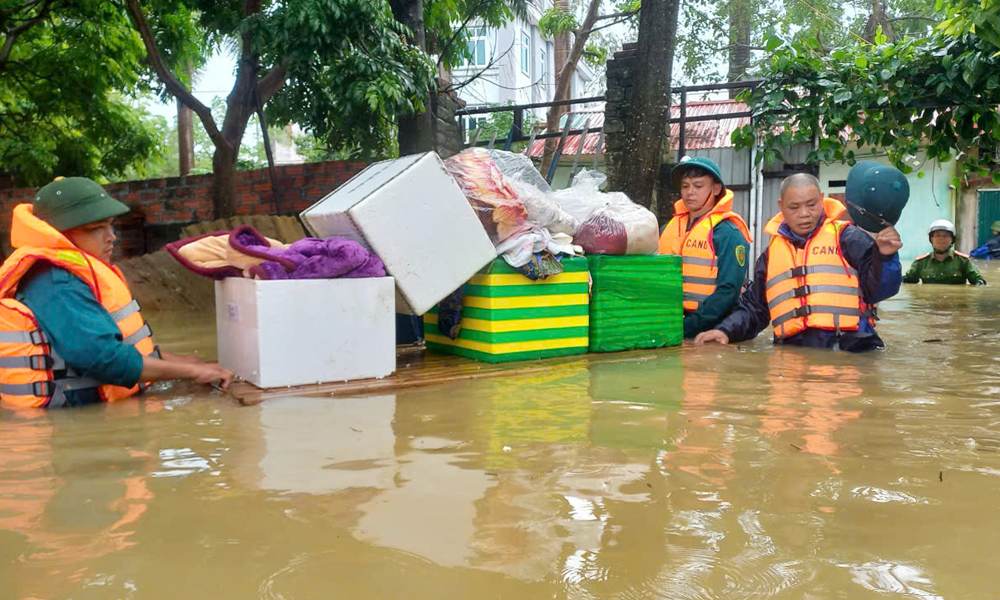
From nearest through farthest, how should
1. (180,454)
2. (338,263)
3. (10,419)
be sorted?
1. (180,454)
2. (10,419)
3. (338,263)

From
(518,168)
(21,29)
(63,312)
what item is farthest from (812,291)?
(21,29)

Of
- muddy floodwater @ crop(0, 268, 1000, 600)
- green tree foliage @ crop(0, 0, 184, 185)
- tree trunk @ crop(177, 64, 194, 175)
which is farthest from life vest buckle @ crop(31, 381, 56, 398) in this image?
tree trunk @ crop(177, 64, 194, 175)

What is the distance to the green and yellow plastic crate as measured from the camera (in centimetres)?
421

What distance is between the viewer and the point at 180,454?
8.47 ft

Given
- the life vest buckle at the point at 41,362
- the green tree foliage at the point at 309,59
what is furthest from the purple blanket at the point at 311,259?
the green tree foliage at the point at 309,59

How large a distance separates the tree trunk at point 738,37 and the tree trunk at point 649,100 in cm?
934

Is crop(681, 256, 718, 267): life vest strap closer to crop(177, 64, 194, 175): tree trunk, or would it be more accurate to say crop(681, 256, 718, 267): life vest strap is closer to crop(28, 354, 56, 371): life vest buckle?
crop(28, 354, 56, 371): life vest buckle

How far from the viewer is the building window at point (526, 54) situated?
25438mm

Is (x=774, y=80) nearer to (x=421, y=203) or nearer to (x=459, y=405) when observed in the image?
(x=421, y=203)

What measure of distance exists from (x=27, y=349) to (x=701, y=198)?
12.6 ft

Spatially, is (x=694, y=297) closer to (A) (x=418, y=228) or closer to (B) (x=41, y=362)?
(A) (x=418, y=228)

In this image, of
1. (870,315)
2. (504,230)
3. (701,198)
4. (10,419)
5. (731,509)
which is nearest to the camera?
(731,509)

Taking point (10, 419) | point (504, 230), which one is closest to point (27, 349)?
point (10, 419)

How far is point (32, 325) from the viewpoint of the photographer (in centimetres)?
325
